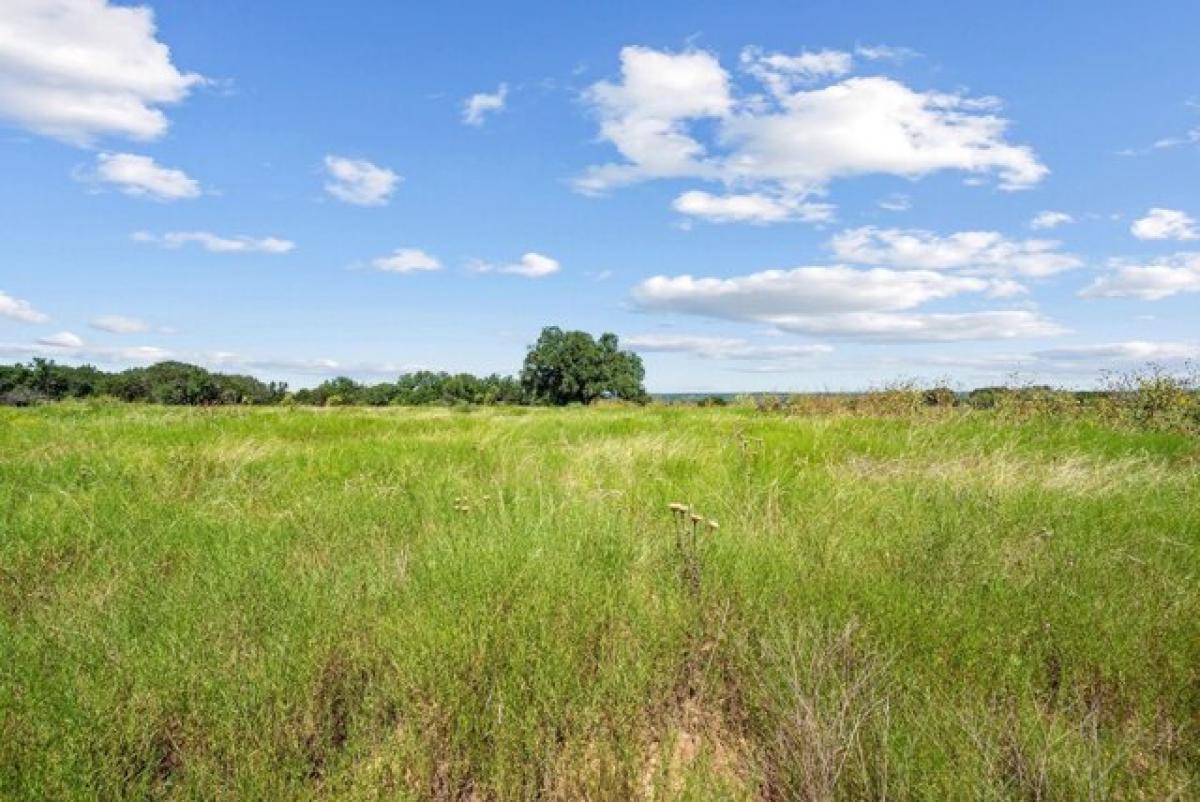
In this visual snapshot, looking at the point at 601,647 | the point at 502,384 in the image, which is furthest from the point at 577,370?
the point at 601,647

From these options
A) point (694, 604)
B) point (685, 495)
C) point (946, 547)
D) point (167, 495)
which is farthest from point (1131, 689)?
point (167, 495)

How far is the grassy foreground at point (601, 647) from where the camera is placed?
1.88 metres

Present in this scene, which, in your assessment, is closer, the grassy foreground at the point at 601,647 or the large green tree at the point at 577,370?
the grassy foreground at the point at 601,647

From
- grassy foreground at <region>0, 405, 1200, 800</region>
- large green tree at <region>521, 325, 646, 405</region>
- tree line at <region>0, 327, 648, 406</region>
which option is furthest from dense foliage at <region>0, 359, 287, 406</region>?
grassy foreground at <region>0, 405, 1200, 800</region>

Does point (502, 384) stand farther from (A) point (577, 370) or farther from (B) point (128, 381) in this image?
(B) point (128, 381)

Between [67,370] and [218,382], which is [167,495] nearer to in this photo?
[218,382]

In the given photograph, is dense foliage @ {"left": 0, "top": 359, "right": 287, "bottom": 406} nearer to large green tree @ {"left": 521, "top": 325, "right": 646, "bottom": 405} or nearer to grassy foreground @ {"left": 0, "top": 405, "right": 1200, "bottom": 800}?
large green tree @ {"left": 521, "top": 325, "right": 646, "bottom": 405}

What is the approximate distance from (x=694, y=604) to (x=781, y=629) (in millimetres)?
388

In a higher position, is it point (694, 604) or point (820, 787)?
point (694, 604)

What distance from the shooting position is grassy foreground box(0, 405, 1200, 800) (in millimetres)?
1885

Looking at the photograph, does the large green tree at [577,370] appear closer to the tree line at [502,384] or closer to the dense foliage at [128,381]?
the tree line at [502,384]

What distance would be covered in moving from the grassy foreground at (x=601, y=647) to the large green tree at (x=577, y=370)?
80388mm

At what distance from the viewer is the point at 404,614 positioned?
263 cm

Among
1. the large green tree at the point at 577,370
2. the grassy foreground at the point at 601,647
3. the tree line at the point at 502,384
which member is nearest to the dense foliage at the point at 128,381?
the tree line at the point at 502,384
